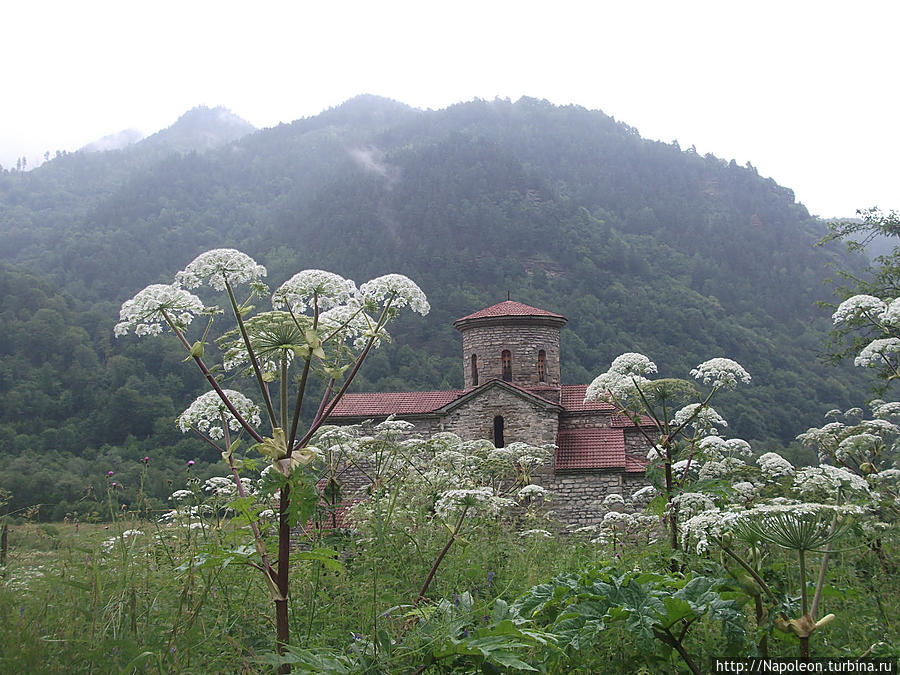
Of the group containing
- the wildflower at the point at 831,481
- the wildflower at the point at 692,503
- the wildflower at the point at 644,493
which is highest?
the wildflower at the point at 831,481

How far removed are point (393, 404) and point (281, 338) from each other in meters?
22.2

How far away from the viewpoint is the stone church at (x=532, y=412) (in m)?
20.5

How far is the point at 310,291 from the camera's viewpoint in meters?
3.62

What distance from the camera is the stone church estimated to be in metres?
20.5

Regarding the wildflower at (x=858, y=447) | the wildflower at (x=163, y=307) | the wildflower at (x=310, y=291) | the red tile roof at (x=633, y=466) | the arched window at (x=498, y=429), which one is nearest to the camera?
the wildflower at (x=163, y=307)

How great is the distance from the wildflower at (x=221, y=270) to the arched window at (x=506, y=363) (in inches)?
858

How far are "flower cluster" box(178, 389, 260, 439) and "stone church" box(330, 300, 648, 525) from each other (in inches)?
626

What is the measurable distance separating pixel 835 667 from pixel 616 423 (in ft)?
72.0

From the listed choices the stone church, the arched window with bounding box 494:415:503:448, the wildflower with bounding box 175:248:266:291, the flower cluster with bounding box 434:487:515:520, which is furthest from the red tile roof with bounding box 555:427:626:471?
the wildflower with bounding box 175:248:266:291

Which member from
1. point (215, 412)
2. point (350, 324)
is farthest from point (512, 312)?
point (350, 324)

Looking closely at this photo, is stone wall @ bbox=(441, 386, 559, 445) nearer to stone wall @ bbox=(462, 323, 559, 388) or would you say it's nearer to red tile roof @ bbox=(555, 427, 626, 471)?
red tile roof @ bbox=(555, 427, 626, 471)

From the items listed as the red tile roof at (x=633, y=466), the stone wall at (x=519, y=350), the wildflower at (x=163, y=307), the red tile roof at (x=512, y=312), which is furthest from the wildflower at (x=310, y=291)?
the stone wall at (x=519, y=350)

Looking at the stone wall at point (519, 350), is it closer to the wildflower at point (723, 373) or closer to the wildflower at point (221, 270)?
the wildflower at point (723, 373)

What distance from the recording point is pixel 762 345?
213ft
